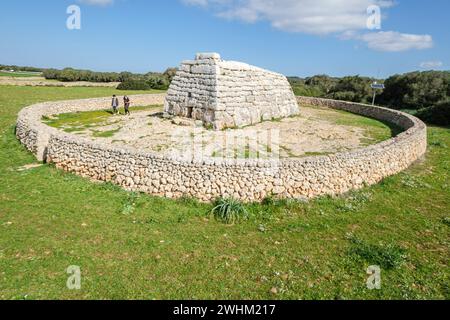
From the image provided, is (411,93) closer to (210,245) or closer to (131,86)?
(131,86)

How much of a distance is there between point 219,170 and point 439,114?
23.0 metres

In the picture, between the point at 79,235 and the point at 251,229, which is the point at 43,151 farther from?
the point at 251,229

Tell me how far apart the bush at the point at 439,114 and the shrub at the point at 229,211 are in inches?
900

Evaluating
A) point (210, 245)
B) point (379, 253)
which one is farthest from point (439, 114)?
point (210, 245)

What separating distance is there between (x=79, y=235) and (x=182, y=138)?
24.1 ft

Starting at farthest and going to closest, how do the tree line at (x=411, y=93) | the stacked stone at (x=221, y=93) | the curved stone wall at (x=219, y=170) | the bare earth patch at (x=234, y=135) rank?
the tree line at (x=411, y=93), the stacked stone at (x=221, y=93), the bare earth patch at (x=234, y=135), the curved stone wall at (x=219, y=170)

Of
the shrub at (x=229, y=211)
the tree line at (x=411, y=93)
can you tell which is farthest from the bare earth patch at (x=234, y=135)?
the tree line at (x=411, y=93)

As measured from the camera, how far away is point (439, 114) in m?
24.5

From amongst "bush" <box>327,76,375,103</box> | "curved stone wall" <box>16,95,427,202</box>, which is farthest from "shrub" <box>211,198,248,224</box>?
"bush" <box>327,76,375,103</box>

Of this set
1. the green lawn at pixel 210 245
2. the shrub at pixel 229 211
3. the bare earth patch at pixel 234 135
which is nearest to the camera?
the green lawn at pixel 210 245

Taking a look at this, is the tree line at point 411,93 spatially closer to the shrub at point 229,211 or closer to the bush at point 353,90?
the bush at point 353,90

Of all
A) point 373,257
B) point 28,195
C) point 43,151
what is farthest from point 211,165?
point 43,151

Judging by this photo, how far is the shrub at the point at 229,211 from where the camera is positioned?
8.23 m

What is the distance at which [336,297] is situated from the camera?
5.62 meters
